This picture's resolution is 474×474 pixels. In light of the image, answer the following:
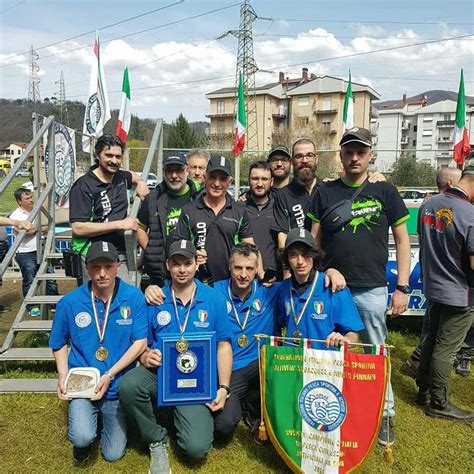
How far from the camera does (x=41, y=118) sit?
235 inches

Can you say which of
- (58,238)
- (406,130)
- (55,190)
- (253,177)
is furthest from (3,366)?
(406,130)

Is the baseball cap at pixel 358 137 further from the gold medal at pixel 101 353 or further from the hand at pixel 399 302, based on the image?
the gold medal at pixel 101 353

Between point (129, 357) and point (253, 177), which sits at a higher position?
point (253, 177)

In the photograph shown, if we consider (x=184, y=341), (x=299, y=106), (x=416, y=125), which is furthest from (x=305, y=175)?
(x=416, y=125)

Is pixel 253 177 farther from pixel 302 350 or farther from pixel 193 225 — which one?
pixel 302 350

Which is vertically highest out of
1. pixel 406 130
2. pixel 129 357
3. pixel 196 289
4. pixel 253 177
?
pixel 406 130

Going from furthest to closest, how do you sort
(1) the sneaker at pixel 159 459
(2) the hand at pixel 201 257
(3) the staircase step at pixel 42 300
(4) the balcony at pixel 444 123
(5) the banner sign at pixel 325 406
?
(4) the balcony at pixel 444 123, (3) the staircase step at pixel 42 300, (2) the hand at pixel 201 257, (1) the sneaker at pixel 159 459, (5) the banner sign at pixel 325 406

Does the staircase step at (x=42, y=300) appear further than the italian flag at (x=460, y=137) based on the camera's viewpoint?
No

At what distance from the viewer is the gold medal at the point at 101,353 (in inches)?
131

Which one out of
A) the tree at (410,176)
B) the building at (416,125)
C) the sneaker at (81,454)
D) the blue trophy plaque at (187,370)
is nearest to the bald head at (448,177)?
the blue trophy plaque at (187,370)

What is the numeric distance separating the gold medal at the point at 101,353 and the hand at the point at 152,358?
285 mm

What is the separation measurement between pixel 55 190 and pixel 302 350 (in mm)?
4363

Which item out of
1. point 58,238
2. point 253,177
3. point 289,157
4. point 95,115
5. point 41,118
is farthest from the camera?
point 95,115

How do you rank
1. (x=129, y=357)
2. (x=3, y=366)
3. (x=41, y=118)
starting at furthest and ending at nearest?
(x=41, y=118) < (x=3, y=366) < (x=129, y=357)
